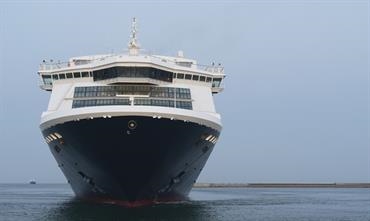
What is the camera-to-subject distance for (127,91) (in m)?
40.8

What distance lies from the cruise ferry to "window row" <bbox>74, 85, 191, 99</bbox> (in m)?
0.07

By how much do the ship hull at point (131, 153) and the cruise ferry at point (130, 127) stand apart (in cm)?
6

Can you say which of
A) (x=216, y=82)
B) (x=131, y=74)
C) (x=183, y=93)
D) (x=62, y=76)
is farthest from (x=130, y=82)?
(x=216, y=82)

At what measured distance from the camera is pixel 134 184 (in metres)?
36.9

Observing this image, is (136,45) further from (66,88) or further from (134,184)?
(134,184)

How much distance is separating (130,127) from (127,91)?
5895 mm

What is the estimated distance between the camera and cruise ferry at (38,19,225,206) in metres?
36.0

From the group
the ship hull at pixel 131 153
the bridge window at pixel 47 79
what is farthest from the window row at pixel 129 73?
the bridge window at pixel 47 79

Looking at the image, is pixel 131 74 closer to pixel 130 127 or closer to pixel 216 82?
pixel 130 127

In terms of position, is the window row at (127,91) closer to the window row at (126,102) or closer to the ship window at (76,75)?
the window row at (126,102)

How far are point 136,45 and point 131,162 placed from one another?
45.0 feet

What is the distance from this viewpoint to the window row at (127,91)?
40.8 meters

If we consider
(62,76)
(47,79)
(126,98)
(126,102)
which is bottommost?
(47,79)

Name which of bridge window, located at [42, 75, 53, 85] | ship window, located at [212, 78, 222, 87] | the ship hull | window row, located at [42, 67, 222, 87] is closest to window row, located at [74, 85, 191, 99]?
window row, located at [42, 67, 222, 87]
